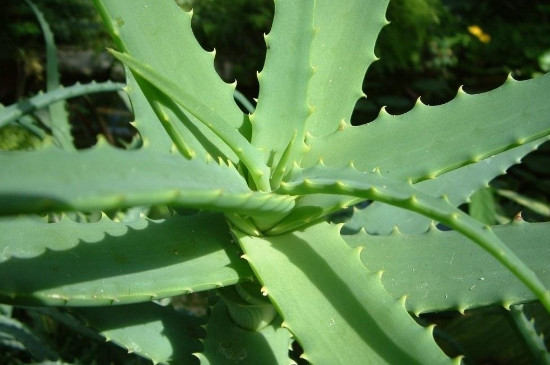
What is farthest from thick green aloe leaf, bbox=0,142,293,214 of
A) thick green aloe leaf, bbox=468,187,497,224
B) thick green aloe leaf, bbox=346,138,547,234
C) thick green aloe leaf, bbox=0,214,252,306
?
thick green aloe leaf, bbox=468,187,497,224

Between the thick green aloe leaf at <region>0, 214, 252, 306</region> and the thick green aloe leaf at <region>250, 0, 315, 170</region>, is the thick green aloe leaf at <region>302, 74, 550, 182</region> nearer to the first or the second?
the thick green aloe leaf at <region>250, 0, 315, 170</region>

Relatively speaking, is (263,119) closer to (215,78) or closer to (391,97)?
(215,78)

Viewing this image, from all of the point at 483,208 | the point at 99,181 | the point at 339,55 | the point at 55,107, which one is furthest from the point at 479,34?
the point at 99,181

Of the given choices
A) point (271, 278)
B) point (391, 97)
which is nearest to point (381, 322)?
point (271, 278)

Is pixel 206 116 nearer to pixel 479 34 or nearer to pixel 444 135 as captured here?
pixel 444 135

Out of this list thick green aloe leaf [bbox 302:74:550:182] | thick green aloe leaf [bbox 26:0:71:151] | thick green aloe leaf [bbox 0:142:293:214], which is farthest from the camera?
thick green aloe leaf [bbox 26:0:71:151]

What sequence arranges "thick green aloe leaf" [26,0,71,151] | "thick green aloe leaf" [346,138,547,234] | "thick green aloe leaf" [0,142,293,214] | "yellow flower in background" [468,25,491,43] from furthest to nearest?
"yellow flower in background" [468,25,491,43], "thick green aloe leaf" [26,0,71,151], "thick green aloe leaf" [346,138,547,234], "thick green aloe leaf" [0,142,293,214]

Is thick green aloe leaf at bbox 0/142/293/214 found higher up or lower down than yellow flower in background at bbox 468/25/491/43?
lower down
